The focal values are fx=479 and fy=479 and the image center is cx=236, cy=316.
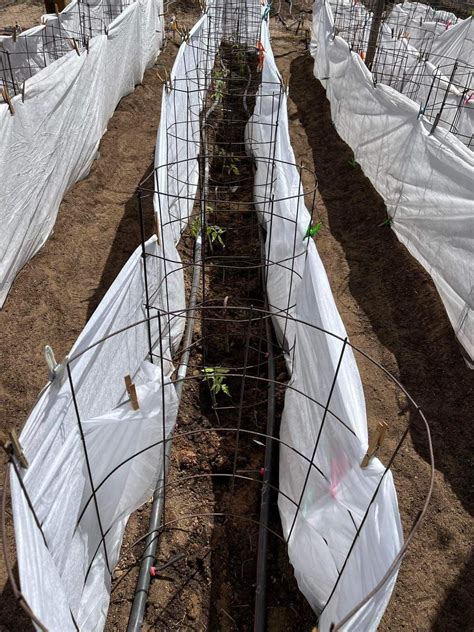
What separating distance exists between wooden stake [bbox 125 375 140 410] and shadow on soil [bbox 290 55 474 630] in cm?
240

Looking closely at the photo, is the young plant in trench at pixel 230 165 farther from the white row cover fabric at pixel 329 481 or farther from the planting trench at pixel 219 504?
the white row cover fabric at pixel 329 481

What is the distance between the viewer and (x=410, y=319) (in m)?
5.35

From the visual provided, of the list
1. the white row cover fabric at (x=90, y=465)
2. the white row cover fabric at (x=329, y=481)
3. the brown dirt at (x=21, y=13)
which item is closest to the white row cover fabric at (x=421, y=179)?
the white row cover fabric at (x=329, y=481)

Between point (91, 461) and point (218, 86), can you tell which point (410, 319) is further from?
point (218, 86)

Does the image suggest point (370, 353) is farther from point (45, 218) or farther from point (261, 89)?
point (261, 89)

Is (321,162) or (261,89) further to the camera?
(321,162)

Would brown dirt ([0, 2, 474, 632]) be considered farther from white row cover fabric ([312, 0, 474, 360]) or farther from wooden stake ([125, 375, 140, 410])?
wooden stake ([125, 375, 140, 410])

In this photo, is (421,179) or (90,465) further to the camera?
(421,179)

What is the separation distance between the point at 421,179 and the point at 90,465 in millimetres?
5097

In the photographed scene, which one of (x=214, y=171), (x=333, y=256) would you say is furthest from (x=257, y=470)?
(x=214, y=171)

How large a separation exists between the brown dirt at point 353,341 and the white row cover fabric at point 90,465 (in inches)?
18.0

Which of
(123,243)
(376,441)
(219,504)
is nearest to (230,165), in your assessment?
(123,243)

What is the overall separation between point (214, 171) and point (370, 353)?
420 centimetres

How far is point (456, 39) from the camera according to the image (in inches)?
A: 452
